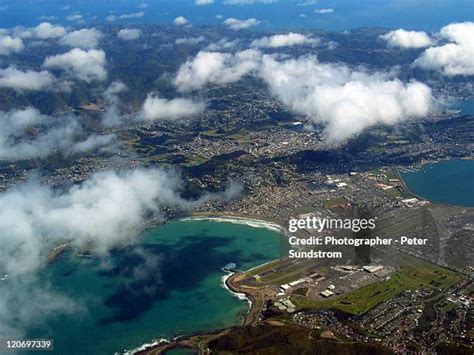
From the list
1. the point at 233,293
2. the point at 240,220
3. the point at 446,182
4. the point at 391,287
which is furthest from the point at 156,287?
the point at 446,182

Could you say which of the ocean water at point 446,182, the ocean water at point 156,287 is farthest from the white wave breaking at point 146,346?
the ocean water at point 446,182

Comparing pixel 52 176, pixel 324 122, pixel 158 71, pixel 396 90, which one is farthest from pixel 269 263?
pixel 158 71

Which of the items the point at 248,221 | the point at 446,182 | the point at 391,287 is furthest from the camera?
the point at 446,182

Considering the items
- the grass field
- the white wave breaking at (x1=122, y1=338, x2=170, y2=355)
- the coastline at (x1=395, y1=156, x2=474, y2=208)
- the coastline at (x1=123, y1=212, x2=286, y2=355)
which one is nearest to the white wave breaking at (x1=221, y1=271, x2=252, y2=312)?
the coastline at (x1=123, y1=212, x2=286, y2=355)

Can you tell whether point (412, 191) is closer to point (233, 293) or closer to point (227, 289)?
point (227, 289)

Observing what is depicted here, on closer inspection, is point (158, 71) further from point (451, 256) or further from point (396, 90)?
point (451, 256)

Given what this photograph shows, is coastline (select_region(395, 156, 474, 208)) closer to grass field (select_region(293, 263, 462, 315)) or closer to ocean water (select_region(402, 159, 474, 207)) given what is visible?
ocean water (select_region(402, 159, 474, 207))
